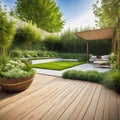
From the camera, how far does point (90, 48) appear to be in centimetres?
1274

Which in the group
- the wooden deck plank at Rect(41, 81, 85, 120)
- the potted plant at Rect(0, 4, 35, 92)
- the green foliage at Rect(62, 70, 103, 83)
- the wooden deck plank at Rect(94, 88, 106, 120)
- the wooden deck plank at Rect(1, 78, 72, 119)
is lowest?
the wooden deck plank at Rect(94, 88, 106, 120)

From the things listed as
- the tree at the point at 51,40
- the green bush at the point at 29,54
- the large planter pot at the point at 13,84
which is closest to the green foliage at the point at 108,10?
the large planter pot at the point at 13,84

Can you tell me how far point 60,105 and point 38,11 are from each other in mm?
19057

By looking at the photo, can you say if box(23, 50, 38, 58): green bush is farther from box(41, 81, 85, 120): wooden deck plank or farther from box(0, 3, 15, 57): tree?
box(41, 81, 85, 120): wooden deck plank

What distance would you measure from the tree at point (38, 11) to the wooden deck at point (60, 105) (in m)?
18.0

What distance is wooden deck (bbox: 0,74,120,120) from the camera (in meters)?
1.97

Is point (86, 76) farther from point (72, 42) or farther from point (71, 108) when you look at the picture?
point (72, 42)

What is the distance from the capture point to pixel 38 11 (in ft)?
62.0

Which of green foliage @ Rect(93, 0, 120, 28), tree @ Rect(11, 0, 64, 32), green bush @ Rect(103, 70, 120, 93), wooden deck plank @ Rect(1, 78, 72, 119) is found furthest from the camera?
tree @ Rect(11, 0, 64, 32)

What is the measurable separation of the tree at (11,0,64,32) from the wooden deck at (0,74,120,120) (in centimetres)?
1799

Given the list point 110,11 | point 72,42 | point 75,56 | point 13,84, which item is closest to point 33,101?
point 13,84

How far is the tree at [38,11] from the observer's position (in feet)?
61.0

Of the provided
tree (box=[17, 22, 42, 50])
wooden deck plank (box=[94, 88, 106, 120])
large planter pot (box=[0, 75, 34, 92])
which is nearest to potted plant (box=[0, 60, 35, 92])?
large planter pot (box=[0, 75, 34, 92])

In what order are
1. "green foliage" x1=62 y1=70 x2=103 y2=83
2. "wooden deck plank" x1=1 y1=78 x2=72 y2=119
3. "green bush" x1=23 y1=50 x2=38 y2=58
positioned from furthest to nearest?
1. "green bush" x1=23 y1=50 x2=38 y2=58
2. "green foliage" x1=62 y1=70 x2=103 y2=83
3. "wooden deck plank" x1=1 y1=78 x2=72 y2=119
